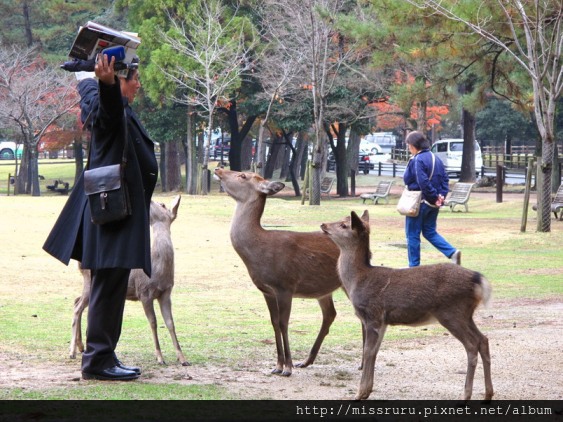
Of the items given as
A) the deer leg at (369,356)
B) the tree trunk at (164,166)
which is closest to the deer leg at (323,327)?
the deer leg at (369,356)

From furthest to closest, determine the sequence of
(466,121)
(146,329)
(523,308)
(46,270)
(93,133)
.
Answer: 1. (466,121)
2. (46,270)
3. (523,308)
4. (146,329)
5. (93,133)

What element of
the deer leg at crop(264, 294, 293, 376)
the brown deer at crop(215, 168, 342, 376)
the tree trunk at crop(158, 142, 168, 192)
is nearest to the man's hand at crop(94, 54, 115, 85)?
the brown deer at crop(215, 168, 342, 376)

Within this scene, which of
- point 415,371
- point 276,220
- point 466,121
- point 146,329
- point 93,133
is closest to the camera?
point 93,133

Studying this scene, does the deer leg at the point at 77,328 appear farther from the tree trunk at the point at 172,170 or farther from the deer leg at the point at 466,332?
the tree trunk at the point at 172,170

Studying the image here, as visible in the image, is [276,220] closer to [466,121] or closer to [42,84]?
[466,121]

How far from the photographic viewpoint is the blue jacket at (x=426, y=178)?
1253cm

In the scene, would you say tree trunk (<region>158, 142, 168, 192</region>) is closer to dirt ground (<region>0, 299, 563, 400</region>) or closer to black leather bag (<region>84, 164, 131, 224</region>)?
dirt ground (<region>0, 299, 563, 400</region>)

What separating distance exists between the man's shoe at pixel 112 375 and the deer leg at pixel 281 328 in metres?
1.16

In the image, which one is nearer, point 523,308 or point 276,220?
point 523,308

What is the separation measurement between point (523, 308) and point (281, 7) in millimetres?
31220

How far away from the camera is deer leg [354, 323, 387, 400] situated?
639 cm

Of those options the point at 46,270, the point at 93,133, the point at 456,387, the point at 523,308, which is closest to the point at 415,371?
the point at 456,387

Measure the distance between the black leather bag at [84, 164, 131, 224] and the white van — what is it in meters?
47.6
